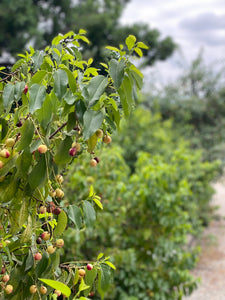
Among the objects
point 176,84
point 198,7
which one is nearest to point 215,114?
point 176,84

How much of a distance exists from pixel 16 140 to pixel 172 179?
2.37 m

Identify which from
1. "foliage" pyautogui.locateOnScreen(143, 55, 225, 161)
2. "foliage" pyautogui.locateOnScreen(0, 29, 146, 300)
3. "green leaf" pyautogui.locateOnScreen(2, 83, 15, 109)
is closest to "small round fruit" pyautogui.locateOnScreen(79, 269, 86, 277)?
"foliage" pyautogui.locateOnScreen(0, 29, 146, 300)

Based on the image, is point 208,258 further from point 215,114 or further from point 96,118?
point 96,118

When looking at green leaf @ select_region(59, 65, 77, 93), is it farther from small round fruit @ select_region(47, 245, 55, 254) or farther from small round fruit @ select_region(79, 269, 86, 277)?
small round fruit @ select_region(79, 269, 86, 277)

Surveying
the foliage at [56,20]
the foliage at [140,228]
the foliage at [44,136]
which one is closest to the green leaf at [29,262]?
the foliage at [44,136]

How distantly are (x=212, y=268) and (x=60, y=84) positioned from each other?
5.34m

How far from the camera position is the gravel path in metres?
4.77

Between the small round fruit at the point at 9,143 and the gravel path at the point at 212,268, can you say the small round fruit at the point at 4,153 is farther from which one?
the gravel path at the point at 212,268

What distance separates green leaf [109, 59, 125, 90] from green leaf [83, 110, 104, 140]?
0.08 m

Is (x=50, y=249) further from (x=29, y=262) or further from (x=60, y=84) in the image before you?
(x=60, y=84)

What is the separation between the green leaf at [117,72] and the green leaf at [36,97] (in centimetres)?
14

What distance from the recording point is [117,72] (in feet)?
2.45

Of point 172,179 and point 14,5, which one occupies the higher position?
point 14,5

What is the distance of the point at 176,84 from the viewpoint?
26.1ft
